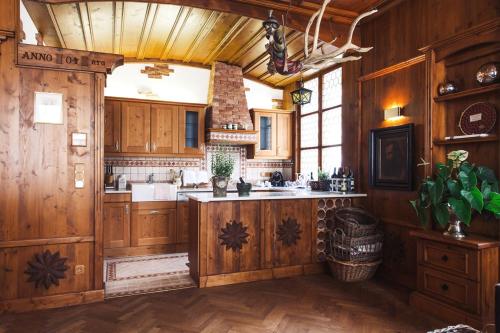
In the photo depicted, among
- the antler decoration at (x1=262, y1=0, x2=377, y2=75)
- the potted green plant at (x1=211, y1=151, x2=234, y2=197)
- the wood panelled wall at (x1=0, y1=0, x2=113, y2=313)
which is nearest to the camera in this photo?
the antler decoration at (x1=262, y1=0, x2=377, y2=75)

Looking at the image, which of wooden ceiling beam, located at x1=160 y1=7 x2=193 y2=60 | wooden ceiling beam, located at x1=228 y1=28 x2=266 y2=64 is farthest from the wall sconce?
wooden ceiling beam, located at x1=160 y1=7 x2=193 y2=60

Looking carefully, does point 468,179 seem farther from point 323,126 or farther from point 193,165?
point 193,165

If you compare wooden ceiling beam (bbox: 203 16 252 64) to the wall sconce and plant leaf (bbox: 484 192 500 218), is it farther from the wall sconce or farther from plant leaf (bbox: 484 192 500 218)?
plant leaf (bbox: 484 192 500 218)

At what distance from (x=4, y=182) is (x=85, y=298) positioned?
4.44ft

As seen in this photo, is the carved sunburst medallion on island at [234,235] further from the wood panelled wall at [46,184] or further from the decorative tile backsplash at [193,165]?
the decorative tile backsplash at [193,165]

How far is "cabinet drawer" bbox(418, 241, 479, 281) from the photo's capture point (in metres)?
2.72

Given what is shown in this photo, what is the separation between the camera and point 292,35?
16.1 feet

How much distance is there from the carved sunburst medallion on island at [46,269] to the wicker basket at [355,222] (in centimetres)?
300

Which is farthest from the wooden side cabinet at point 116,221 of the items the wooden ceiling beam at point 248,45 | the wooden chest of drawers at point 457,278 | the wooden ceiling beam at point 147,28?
the wooden chest of drawers at point 457,278

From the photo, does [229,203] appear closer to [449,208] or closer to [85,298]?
[85,298]

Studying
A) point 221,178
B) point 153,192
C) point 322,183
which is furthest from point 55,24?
point 322,183

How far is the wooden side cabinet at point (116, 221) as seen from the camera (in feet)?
16.9

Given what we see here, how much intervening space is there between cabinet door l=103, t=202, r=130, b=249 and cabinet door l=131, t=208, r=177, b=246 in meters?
0.10

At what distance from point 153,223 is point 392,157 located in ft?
12.1
